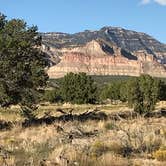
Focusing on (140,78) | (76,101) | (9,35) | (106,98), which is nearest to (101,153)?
(9,35)

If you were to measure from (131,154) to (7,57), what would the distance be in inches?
692

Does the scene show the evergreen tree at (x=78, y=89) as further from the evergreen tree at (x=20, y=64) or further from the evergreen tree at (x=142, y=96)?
the evergreen tree at (x=20, y=64)

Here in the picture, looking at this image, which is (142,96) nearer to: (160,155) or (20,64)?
(20,64)

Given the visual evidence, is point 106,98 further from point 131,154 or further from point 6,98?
point 131,154

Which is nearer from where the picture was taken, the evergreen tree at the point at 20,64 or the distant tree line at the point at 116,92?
the evergreen tree at the point at 20,64

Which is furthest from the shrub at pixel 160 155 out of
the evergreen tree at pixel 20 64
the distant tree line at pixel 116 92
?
the distant tree line at pixel 116 92

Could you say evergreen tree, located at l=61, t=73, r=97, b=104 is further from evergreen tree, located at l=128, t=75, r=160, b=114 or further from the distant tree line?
evergreen tree, located at l=128, t=75, r=160, b=114

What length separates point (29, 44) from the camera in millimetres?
31578

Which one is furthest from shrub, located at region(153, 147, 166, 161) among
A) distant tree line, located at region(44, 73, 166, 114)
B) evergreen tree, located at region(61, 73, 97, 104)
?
evergreen tree, located at region(61, 73, 97, 104)

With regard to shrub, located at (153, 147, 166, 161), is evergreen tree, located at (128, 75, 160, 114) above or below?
above

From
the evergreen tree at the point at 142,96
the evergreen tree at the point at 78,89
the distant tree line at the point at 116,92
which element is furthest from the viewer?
the evergreen tree at the point at 78,89

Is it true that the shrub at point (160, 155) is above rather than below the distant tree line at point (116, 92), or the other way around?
below

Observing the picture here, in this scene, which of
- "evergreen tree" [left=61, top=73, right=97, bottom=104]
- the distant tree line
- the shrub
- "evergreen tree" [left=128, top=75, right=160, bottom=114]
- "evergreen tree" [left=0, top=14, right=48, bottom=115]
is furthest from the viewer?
"evergreen tree" [left=61, top=73, right=97, bottom=104]

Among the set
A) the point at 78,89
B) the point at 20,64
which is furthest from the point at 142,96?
the point at 78,89
